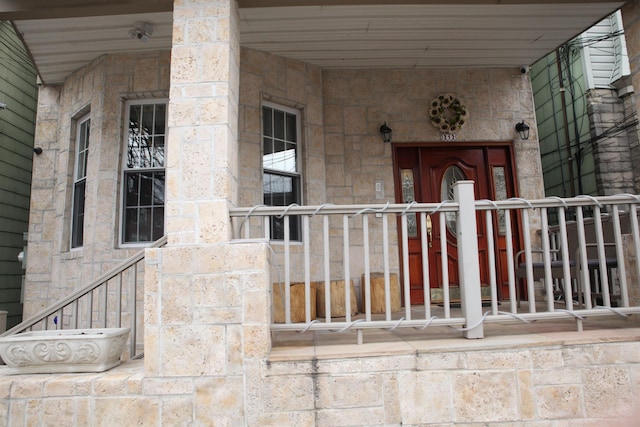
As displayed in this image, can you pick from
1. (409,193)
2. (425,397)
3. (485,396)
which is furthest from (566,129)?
(425,397)

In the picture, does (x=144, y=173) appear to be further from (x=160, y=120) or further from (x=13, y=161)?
(x=13, y=161)

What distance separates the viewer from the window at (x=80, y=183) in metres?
4.94

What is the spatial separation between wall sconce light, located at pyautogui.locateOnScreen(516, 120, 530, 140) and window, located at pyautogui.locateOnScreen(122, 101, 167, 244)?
4438mm

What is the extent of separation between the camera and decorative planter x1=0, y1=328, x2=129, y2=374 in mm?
2551

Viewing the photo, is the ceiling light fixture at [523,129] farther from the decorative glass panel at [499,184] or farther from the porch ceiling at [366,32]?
the porch ceiling at [366,32]

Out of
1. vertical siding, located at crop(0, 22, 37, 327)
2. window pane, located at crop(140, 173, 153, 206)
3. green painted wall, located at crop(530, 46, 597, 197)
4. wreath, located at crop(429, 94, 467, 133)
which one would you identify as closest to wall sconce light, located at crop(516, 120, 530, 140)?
wreath, located at crop(429, 94, 467, 133)

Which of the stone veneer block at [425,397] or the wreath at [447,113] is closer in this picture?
the stone veneer block at [425,397]

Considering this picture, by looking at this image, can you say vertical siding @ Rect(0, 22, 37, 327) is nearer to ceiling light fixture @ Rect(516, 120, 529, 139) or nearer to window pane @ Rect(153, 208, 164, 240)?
window pane @ Rect(153, 208, 164, 240)

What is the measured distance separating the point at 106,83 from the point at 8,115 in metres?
3.18

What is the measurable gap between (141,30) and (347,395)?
3.87 meters

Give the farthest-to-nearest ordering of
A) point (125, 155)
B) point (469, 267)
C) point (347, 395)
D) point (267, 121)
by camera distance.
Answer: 1. point (267, 121)
2. point (125, 155)
3. point (469, 267)
4. point (347, 395)

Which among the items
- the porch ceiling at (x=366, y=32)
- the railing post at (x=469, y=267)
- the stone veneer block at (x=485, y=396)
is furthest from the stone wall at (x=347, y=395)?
the porch ceiling at (x=366, y=32)

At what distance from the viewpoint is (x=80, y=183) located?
4977mm

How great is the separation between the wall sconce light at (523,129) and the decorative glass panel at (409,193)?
1527mm
